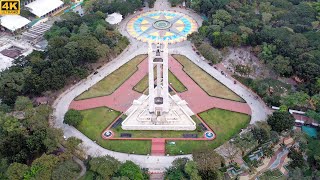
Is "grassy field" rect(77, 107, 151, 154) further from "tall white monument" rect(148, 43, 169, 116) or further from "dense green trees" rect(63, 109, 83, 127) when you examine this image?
"tall white monument" rect(148, 43, 169, 116)

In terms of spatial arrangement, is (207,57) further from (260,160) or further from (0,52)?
(0,52)

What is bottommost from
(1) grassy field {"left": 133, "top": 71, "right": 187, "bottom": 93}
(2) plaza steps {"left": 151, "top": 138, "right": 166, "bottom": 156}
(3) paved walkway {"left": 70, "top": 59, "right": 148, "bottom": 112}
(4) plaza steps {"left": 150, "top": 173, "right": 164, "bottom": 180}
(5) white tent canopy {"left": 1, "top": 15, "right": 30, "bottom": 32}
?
(4) plaza steps {"left": 150, "top": 173, "right": 164, "bottom": 180}

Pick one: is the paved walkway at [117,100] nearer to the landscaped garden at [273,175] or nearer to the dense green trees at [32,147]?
the dense green trees at [32,147]

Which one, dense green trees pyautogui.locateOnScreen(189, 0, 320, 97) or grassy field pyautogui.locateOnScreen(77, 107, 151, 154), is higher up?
dense green trees pyautogui.locateOnScreen(189, 0, 320, 97)

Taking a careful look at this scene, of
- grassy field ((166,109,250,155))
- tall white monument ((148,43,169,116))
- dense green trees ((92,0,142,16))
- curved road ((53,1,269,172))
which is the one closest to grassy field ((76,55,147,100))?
curved road ((53,1,269,172))

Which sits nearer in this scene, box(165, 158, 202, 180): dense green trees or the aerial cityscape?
box(165, 158, 202, 180): dense green trees

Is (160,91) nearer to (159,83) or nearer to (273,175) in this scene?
(159,83)

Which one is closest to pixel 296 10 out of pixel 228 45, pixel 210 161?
pixel 228 45
